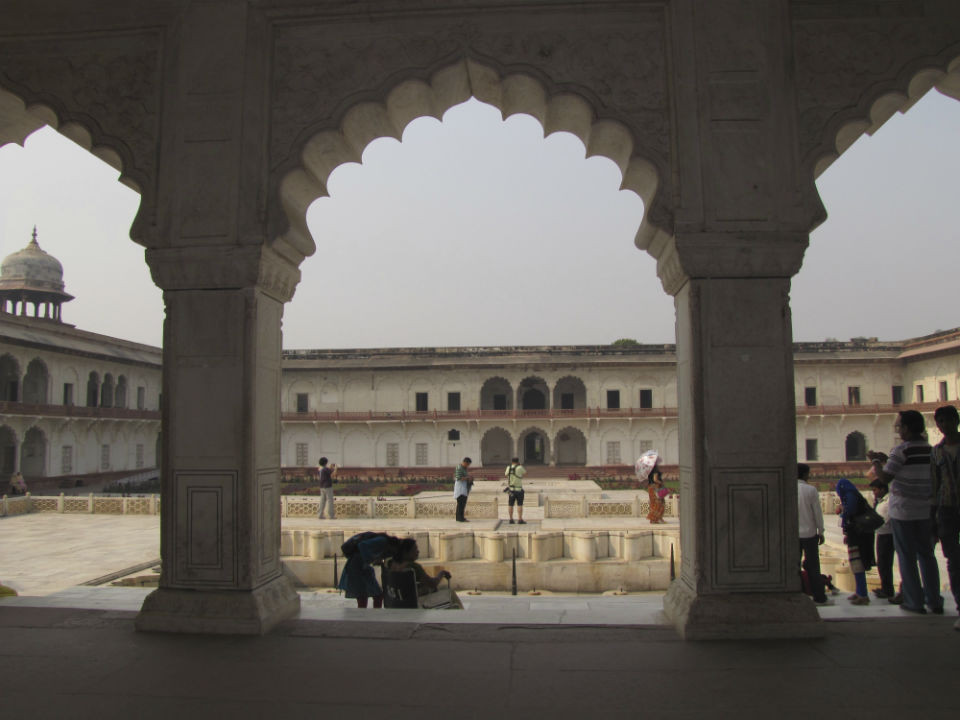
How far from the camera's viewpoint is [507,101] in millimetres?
4469

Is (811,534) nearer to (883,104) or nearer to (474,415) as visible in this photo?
(883,104)

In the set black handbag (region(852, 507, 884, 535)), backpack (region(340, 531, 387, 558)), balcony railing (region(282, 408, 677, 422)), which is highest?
balcony railing (region(282, 408, 677, 422))

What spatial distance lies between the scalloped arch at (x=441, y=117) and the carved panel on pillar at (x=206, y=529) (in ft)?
4.50

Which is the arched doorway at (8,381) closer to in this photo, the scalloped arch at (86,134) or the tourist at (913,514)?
the scalloped arch at (86,134)

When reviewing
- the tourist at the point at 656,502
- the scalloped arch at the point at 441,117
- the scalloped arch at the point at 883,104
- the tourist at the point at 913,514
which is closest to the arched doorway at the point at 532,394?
the tourist at the point at 656,502

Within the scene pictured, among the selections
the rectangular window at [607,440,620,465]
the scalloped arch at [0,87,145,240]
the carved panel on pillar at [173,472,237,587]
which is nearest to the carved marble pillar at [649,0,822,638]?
the carved panel on pillar at [173,472,237,587]

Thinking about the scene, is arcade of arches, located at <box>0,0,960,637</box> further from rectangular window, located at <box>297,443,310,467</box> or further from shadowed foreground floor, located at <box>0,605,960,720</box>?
rectangular window, located at <box>297,443,310,467</box>

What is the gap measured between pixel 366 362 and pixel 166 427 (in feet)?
104

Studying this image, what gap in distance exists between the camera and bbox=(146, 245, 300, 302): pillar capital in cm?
411

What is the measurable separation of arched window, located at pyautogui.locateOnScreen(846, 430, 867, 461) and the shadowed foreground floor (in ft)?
113

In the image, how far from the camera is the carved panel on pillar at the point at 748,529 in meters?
3.80

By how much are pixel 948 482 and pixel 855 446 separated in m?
35.1

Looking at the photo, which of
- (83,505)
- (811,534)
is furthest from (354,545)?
(83,505)

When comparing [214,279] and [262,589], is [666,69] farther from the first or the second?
[262,589]
